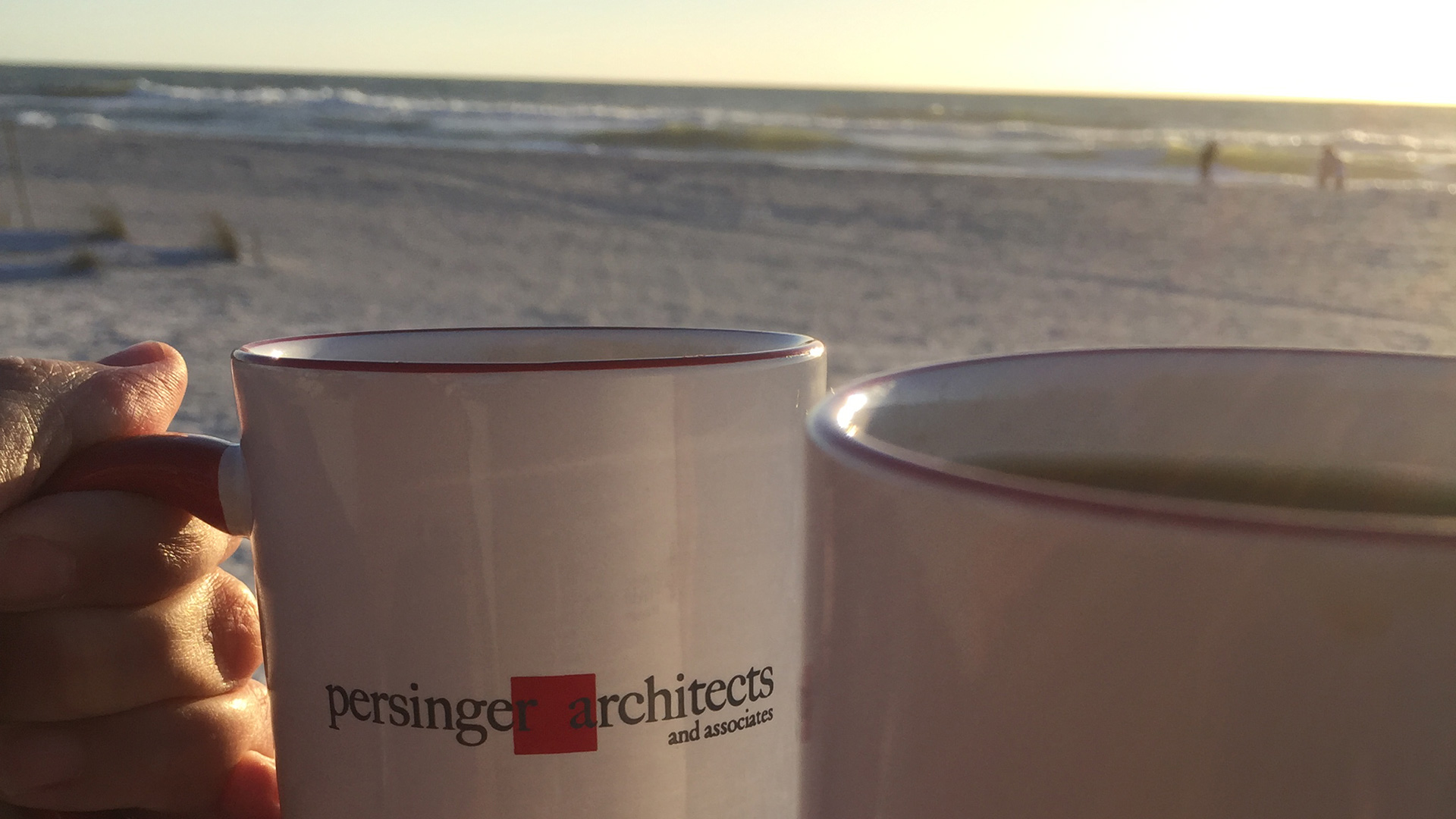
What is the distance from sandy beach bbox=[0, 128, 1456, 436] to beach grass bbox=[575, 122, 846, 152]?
277cm

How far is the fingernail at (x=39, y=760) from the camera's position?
0.48 meters

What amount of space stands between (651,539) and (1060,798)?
0.19m

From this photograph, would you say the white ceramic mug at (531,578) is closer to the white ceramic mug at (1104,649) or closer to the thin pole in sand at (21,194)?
the white ceramic mug at (1104,649)

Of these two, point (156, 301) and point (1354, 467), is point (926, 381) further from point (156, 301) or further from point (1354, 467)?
point (156, 301)

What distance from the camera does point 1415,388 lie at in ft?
0.95

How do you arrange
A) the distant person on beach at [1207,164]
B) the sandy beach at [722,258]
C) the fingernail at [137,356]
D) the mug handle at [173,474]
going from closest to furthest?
the mug handle at [173,474]
the fingernail at [137,356]
the sandy beach at [722,258]
the distant person on beach at [1207,164]

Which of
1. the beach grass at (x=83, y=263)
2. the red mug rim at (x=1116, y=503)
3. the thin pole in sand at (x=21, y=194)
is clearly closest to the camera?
the red mug rim at (x=1116, y=503)

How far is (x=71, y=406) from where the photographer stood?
0.49 meters

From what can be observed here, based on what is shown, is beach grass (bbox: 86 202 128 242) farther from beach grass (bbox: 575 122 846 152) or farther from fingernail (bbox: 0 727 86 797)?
beach grass (bbox: 575 122 846 152)

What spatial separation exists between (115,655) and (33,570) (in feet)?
0.17

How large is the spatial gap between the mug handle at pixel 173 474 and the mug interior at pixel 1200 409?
26 centimetres

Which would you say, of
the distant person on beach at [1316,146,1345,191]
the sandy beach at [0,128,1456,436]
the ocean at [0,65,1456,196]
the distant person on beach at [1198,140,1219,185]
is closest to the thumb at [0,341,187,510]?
the sandy beach at [0,128,1456,436]

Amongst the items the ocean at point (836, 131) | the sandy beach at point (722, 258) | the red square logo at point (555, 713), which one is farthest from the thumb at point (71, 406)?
the ocean at point (836, 131)

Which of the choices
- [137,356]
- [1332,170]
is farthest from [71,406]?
[1332,170]
